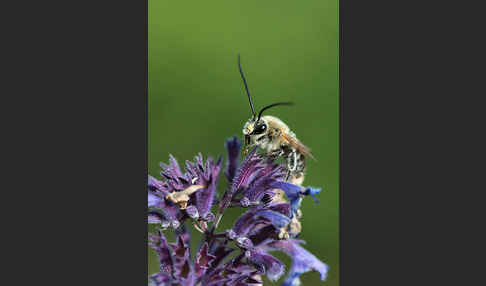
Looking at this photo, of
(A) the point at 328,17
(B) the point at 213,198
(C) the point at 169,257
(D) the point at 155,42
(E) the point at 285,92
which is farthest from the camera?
(E) the point at 285,92

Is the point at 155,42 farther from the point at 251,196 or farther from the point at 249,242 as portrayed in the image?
the point at 249,242

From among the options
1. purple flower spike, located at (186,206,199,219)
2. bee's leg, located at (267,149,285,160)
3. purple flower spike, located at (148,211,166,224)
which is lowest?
purple flower spike, located at (148,211,166,224)

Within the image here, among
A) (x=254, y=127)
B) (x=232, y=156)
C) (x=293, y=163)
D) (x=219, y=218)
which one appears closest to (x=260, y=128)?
(x=254, y=127)

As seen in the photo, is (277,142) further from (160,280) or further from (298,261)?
(160,280)

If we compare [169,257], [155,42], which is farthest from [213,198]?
[155,42]

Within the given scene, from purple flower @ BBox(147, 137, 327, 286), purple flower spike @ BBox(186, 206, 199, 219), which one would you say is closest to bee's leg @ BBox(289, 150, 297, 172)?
purple flower @ BBox(147, 137, 327, 286)

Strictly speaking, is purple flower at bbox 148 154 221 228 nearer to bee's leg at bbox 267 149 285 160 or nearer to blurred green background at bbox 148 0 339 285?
blurred green background at bbox 148 0 339 285
